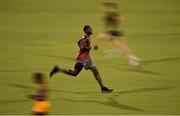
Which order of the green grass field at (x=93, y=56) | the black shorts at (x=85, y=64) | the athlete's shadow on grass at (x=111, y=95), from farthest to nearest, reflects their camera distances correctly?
1. the green grass field at (x=93, y=56)
2. the athlete's shadow on grass at (x=111, y=95)
3. the black shorts at (x=85, y=64)

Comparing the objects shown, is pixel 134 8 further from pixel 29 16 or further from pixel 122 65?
pixel 122 65

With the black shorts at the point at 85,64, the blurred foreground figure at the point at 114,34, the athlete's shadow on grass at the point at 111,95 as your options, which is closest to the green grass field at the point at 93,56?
the athlete's shadow on grass at the point at 111,95

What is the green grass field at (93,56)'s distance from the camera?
1597cm

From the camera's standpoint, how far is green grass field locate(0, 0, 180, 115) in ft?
52.4

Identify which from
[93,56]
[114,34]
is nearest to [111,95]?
[114,34]

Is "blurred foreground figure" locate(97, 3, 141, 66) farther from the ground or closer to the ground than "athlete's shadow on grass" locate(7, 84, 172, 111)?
farther from the ground

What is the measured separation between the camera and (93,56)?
2034 cm

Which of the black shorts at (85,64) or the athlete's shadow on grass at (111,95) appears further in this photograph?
the athlete's shadow on grass at (111,95)

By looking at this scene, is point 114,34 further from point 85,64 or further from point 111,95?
point 85,64

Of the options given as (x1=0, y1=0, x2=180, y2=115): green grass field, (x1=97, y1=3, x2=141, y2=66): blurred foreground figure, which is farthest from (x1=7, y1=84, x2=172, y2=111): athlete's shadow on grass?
(x1=97, y1=3, x2=141, y2=66): blurred foreground figure

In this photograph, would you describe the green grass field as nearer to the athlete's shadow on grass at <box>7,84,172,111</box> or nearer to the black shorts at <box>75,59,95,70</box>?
the athlete's shadow on grass at <box>7,84,172,111</box>

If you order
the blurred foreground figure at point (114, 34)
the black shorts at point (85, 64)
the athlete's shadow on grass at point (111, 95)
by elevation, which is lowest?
the athlete's shadow on grass at point (111, 95)

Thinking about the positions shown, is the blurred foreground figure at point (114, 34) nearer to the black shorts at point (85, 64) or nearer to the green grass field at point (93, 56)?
the green grass field at point (93, 56)

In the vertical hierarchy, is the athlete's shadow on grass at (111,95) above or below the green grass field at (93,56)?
below
